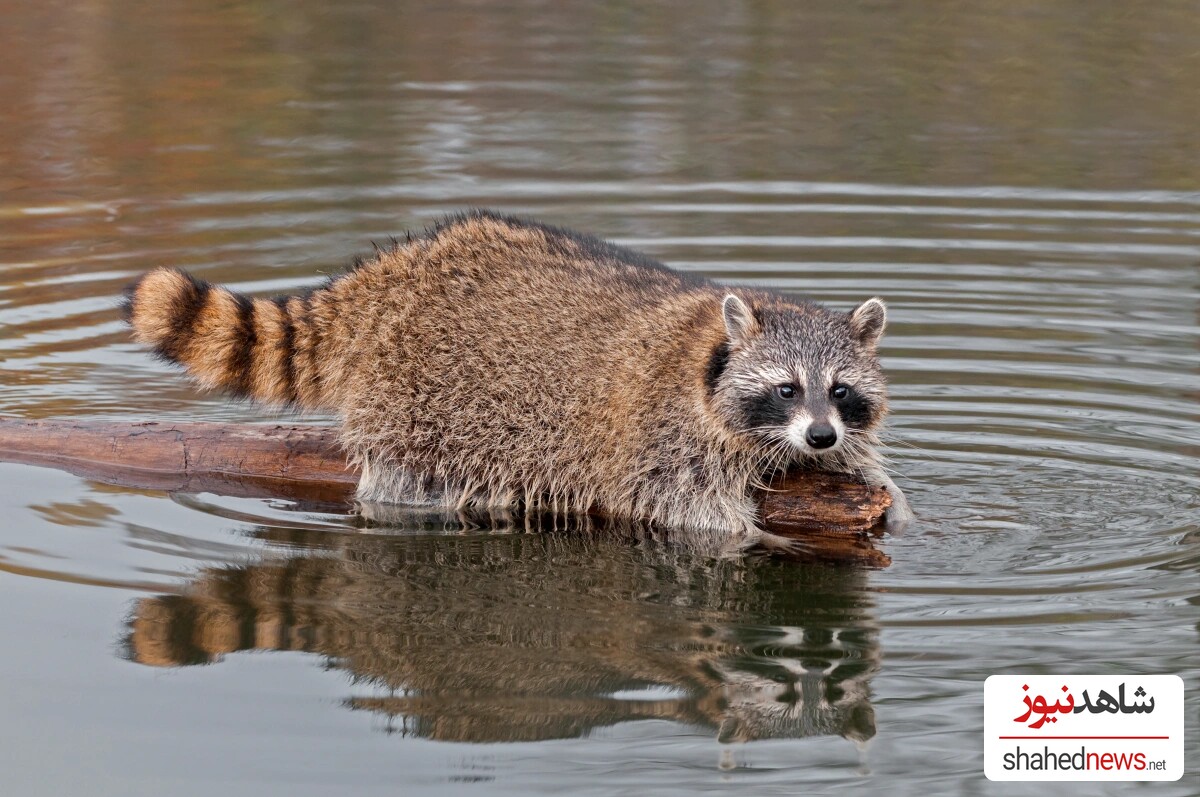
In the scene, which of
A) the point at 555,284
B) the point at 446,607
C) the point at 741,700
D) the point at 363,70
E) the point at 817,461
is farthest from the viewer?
the point at 363,70

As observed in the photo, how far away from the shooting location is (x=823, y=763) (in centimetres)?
512

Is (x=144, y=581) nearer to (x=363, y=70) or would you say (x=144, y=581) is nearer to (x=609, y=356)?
(x=609, y=356)

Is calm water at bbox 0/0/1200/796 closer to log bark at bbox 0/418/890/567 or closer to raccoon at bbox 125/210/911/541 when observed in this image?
log bark at bbox 0/418/890/567

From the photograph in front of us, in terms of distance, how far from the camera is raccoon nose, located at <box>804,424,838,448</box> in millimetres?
6707

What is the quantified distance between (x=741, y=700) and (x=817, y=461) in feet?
6.42

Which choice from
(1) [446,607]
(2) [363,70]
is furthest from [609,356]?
(2) [363,70]

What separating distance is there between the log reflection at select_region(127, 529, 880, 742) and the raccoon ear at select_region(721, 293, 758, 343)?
0.96m

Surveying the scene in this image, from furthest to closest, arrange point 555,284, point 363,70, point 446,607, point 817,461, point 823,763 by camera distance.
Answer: point 363,70
point 555,284
point 817,461
point 446,607
point 823,763

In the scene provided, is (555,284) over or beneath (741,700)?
over

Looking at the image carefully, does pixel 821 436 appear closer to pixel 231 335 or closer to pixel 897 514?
pixel 897 514

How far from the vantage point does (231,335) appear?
24.8ft

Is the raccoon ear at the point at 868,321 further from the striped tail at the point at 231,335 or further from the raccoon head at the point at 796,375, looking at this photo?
the striped tail at the point at 231,335

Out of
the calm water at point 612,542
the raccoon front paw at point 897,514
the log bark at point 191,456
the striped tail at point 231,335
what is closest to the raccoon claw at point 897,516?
the raccoon front paw at point 897,514

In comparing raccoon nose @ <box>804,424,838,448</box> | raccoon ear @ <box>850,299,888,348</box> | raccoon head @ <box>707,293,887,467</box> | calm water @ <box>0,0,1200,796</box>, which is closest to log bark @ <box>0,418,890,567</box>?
calm water @ <box>0,0,1200,796</box>
